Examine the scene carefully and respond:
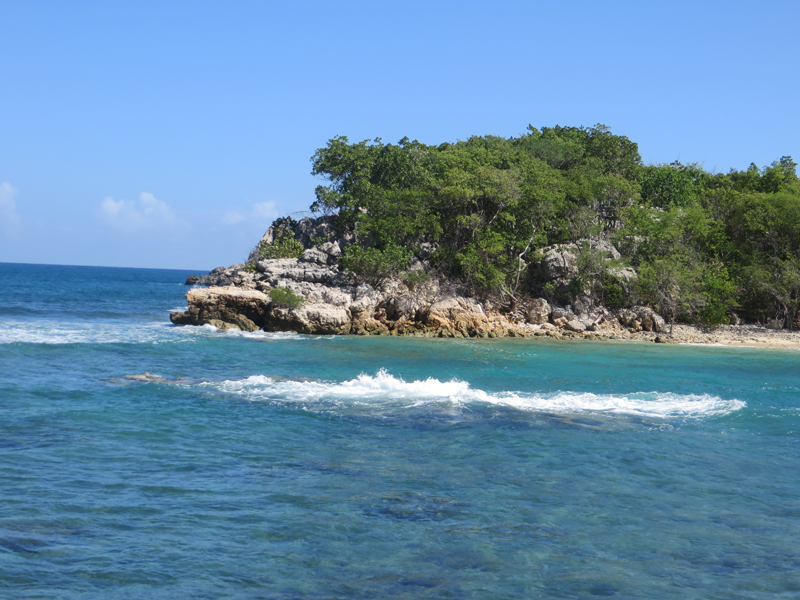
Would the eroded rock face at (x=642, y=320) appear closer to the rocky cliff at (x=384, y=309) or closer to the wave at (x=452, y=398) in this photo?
the rocky cliff at (x=384, y=309)

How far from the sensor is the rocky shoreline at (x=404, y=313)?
114 feet

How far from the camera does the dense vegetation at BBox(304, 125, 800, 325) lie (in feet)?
126

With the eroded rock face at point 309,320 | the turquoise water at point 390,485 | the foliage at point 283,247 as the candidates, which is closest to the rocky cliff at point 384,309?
the eroded rock face at point 309,320

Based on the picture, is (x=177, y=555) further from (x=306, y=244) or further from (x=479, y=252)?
(x=306, y=244)

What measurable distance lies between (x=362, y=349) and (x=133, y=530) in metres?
20.1

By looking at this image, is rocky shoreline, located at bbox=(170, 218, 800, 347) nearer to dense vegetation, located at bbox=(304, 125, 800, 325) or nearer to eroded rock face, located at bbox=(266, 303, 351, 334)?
eroded rock face, located at bbox=(266, 303, 351, 334)

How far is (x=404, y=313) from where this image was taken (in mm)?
36125

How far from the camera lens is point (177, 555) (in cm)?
775

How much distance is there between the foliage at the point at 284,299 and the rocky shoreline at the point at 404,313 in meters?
0.06

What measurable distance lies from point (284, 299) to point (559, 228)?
18361 millimetres

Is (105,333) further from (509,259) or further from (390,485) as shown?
(390,485)

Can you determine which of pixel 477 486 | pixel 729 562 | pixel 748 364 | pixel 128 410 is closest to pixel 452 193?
pixel 748 364

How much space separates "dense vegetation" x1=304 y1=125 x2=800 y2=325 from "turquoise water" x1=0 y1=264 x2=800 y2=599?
1751cm

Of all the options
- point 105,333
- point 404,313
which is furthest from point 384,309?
point 105,333
